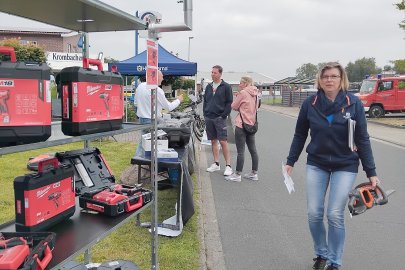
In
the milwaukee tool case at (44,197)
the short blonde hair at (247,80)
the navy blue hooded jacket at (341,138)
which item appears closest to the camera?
the milwaukee tool case at (44,197)

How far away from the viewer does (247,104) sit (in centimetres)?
756

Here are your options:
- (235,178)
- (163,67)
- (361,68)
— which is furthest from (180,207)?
(361,68)

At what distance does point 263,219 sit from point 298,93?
36.2 m

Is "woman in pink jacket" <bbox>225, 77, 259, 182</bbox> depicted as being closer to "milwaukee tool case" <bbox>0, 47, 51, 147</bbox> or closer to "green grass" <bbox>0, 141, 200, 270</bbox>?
"green grass" <bbox>0, 141, 200, 270</bbox>

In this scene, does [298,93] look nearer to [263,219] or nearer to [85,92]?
[263,219]

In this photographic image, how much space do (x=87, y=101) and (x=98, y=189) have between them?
1009mm

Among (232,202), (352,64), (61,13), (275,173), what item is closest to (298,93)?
(275,173)

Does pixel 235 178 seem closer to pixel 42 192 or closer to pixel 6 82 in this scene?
pixel 42 192

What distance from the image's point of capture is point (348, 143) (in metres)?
3.75

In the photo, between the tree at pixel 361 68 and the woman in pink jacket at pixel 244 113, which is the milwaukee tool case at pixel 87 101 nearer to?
the woman in pink jacket at pixel 244 113

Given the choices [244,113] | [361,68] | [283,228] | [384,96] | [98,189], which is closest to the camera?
[98,189]

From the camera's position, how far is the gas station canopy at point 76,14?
2422mm

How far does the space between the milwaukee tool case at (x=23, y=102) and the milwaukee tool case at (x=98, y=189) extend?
3.39 ft

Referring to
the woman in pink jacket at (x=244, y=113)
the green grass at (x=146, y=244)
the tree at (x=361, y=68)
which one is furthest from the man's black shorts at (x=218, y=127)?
the tree at (x=361, y=68)
